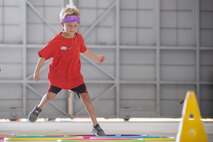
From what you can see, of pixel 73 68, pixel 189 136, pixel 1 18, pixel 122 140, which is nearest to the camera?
pixel 189 136

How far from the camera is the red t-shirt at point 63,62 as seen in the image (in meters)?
5.08

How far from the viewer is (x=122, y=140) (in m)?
4.46

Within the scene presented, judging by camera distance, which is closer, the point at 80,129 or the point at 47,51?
the point at 47,51

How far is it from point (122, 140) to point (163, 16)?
662 centimetres

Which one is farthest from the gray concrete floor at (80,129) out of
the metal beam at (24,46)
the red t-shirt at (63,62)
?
the red t-shirt at (63,62)

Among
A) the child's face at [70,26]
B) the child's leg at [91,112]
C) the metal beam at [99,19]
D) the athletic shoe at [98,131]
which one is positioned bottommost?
the athletic shoe at [98,131]

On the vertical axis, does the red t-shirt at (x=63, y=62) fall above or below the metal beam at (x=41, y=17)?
below

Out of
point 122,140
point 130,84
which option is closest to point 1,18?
point 130,84

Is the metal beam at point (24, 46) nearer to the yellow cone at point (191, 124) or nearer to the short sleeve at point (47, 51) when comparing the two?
the short sleeve at point (47, 51)

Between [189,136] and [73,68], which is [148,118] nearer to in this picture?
[73,68]

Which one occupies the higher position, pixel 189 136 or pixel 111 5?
pixel 111 5

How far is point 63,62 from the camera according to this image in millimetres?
5098

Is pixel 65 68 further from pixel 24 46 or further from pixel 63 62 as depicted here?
pixel 24 46

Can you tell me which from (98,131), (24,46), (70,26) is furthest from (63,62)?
(24,46)
